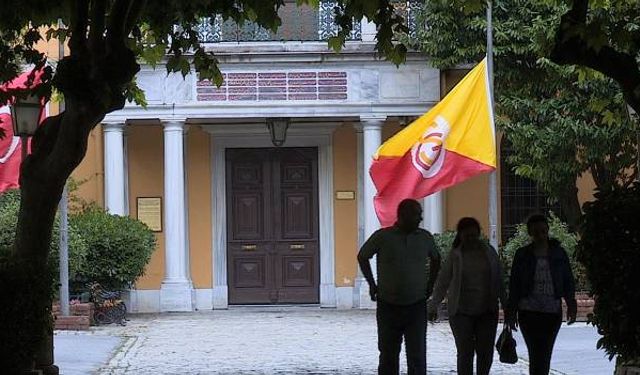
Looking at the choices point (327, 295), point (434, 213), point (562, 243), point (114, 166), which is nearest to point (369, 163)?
point (434, 213)

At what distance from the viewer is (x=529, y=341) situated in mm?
10031

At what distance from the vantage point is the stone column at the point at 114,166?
73.2ft

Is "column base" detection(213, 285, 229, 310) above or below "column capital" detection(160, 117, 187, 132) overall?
below

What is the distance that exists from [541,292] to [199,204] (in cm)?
1440

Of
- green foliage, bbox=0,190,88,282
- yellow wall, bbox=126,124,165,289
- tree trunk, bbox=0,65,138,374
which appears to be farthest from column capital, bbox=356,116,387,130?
tree trunk, bbox=0,65,138,374

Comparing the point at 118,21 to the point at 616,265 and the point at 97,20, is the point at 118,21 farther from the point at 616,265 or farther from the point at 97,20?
the point at 616,265

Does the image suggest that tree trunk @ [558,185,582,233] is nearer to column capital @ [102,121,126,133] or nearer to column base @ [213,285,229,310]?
column base @ [213,285,229,310]

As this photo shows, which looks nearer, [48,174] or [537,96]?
[48,174]

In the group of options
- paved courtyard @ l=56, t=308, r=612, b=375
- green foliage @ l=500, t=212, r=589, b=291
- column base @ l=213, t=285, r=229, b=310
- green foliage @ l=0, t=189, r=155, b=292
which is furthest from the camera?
column base @ l=213, t=285, r=229, b=310

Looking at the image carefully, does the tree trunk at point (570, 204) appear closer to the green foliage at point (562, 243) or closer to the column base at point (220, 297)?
the green foliage at point (562, 243)

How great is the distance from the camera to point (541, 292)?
391 inches

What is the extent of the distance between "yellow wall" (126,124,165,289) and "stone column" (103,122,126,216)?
3.55 ft

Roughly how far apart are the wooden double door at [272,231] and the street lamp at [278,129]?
58.8 inches

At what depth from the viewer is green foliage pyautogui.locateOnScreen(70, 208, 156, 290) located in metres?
20.2
